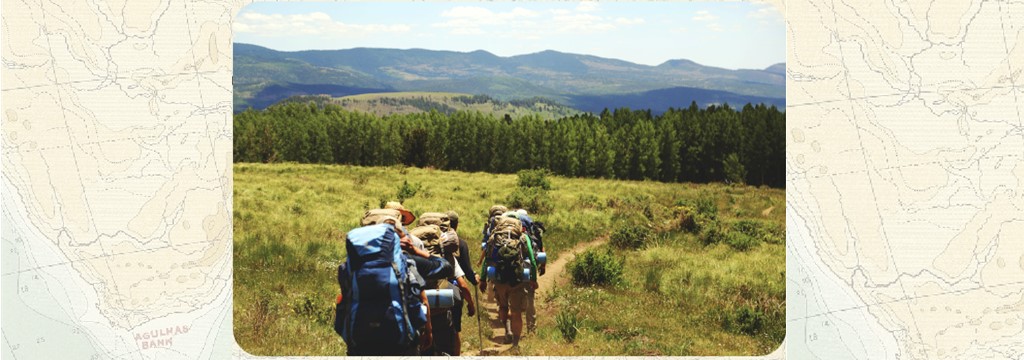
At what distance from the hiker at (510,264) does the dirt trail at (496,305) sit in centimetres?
55

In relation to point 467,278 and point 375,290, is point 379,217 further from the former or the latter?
point 467,278

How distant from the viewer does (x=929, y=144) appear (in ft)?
24.3

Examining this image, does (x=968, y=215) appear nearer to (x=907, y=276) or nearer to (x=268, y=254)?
(x=907, y=276)

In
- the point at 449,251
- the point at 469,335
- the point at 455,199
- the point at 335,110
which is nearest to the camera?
the point at 449,251

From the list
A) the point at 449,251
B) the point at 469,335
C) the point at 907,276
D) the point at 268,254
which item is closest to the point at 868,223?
the point at 907,276

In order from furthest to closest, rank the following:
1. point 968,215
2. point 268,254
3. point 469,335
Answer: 1. point 268,254
2. point 469,335
3. point 968,215

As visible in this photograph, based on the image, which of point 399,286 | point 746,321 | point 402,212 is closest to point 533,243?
point 746,321

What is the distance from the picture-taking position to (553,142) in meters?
79.6

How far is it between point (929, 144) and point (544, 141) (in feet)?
240

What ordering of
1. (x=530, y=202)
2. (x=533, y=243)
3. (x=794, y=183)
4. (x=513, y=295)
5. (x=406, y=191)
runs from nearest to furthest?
(x=794, y=183)
(x=513, y=295)
(x=533, y=243)
(x=530, y=202)
(x=406, y=191)

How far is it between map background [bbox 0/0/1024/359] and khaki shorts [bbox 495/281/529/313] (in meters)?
3.58

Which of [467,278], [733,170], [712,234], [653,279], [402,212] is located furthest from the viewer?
[733,170]

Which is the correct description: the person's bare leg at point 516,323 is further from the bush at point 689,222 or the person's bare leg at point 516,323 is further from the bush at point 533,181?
the bush at point 533,181

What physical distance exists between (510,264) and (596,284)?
6.32 metres
